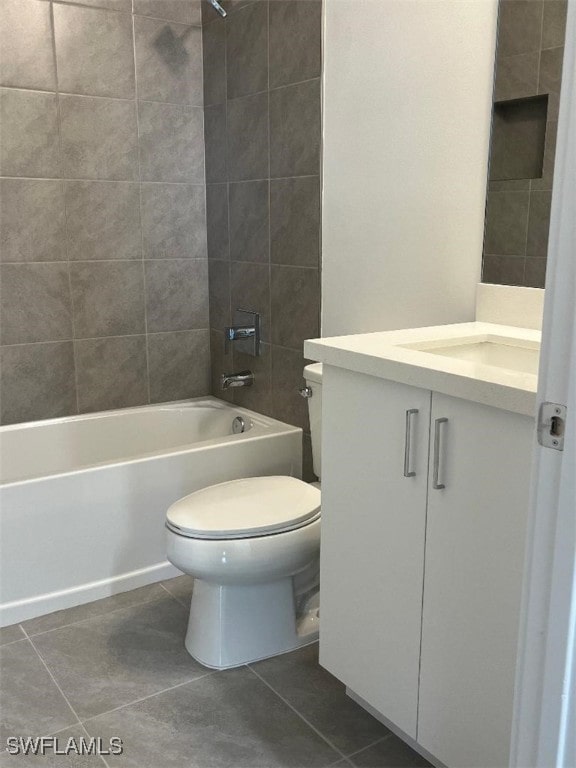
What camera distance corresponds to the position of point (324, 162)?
2436 mm

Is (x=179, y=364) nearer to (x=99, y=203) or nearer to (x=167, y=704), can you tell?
(x=99, y=203)

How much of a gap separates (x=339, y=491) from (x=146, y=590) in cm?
111

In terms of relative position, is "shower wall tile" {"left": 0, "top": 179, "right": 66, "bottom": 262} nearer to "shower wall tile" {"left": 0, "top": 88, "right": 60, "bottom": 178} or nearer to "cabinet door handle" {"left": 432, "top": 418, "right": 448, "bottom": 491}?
"shower wall tile" {"left": 0, "top": 88, "right": 60, "bottom": 178}

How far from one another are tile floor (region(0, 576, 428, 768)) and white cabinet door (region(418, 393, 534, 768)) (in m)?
0.32

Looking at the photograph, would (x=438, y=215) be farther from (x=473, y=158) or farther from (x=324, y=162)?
(x=324, y=162)

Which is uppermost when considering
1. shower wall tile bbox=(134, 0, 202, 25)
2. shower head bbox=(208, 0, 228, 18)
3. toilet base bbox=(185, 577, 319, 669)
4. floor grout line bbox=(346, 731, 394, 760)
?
shower wall tile bbox=(134, 0, 202, 25)

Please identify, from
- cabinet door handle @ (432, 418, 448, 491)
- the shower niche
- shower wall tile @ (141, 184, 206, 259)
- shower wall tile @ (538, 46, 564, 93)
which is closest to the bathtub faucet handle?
shower wall tile @ (141, 184, 206, 259)

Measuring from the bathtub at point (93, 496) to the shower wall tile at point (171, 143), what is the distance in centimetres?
102

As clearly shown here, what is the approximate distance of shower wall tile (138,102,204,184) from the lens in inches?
116

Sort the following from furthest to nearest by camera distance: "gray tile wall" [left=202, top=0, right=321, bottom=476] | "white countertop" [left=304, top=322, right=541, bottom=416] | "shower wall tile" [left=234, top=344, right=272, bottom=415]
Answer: "shower wall tile" [left=234, top=344, right=272, bottom=415] < "gray tile wall" [left=202, top=0, right=321, bottom=476] < "white countertop" [left=304, top=322, right=541, bottom=416]

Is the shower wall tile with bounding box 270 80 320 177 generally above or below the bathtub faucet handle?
above

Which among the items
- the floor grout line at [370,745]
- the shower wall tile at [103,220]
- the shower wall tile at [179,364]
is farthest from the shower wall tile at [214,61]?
the floor grout line at [370,745]

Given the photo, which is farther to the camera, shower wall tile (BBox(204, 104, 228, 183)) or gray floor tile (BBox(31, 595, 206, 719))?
shower wall tile (BBox(204, 104, 228, 183))

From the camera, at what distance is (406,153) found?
2244 mm
